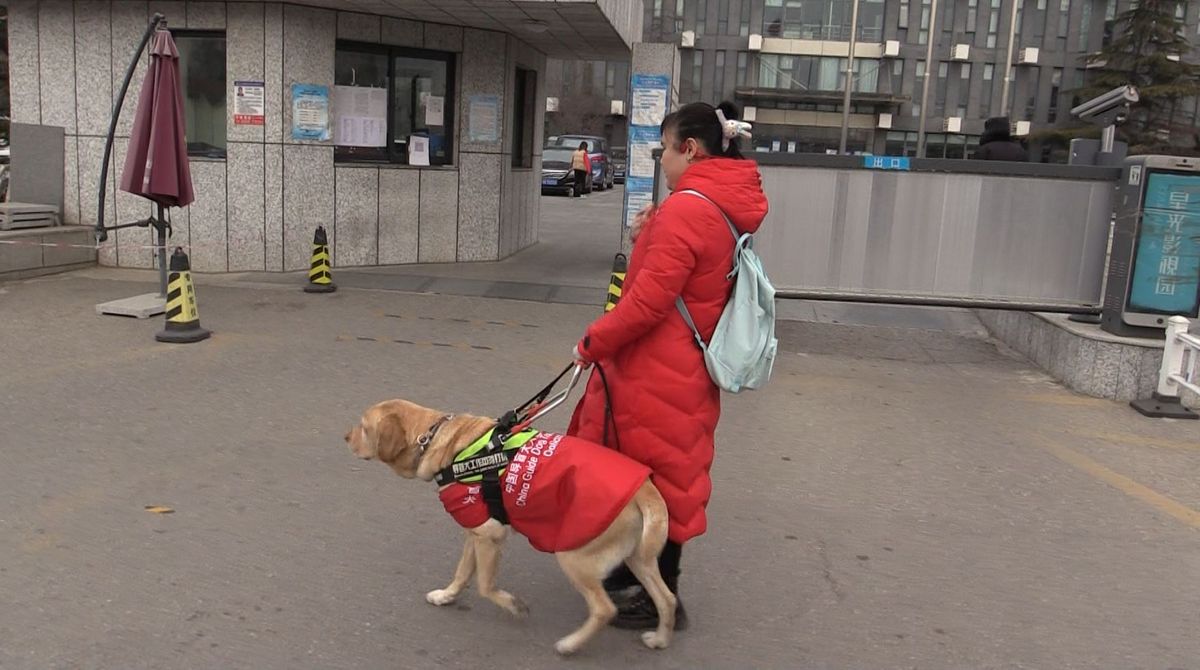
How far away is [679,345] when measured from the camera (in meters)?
3.50

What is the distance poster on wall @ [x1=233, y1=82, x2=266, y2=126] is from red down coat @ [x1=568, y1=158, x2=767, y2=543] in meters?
8.79

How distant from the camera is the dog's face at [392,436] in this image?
3539 mm

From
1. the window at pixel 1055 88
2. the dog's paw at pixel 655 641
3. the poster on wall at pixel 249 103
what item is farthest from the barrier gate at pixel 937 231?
the window at pixel 1055 88

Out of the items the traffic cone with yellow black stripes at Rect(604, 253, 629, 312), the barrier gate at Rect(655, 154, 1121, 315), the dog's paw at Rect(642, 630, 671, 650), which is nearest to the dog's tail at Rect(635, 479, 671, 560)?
the dog's paw at Rect(642, 630, 671, 650)

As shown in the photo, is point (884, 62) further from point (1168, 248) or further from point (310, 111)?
point (1168, 248)

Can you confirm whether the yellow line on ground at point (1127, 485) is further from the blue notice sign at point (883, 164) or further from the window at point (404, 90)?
the window at point (404, 90)

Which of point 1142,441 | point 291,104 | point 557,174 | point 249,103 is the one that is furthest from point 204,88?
point 557,174

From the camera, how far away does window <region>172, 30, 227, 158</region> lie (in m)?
11.3

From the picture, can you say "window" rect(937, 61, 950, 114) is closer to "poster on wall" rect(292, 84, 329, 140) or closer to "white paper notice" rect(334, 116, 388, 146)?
"white paper notice" rect(334, 116, 388, 146)

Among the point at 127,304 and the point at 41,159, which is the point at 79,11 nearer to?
the point at 41,159

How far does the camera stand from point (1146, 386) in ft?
24.6

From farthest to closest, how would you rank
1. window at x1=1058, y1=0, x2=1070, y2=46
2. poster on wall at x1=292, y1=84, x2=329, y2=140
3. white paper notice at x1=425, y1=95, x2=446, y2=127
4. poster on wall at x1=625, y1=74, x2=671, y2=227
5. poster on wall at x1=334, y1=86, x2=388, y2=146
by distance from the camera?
1. window at x1=1058, y1=0, x2=1070, y2=46
2. poster on wall at x1=625, y1=74, x2=671, y2=227
3. white paper notice at x1=425, y1=95, x2=446, y2=127
4. poster on wall at x1=334, y1=86, x2=388, y2=146
5. poster on wall at x1=292, y1=84, x2=329, y2=140

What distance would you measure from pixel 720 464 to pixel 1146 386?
3852 mm

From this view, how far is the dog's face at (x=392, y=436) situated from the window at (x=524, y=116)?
35.7 feet
